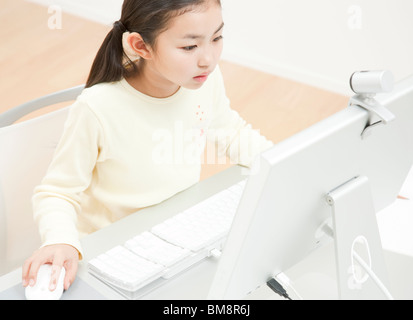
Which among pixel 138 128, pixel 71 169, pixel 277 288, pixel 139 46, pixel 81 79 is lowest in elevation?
pixel 277 288

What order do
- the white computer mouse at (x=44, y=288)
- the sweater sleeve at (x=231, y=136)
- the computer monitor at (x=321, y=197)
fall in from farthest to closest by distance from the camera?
the sweater sleeve at (x=231, y=136) → the white computer mouse at (x=44, y=288) → the computer monitor at (x=321, y=197)

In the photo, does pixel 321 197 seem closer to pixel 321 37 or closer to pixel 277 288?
pixel 277 288

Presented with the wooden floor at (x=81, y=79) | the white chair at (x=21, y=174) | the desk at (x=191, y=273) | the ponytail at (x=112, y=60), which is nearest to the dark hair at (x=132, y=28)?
the ponytail at (x=112, y=60)

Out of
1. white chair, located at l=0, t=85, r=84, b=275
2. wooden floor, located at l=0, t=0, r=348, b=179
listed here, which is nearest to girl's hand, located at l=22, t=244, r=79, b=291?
white chair, located at l=0, t=85, r=84, b=275

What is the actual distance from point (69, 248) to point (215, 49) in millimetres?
432

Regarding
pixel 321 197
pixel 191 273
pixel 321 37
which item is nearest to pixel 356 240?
pixel 321 197

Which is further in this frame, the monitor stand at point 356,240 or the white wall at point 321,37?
the white wall at point 321,37

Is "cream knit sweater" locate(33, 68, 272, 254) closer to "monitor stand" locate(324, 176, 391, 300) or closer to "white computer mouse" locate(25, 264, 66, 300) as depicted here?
"white computer mouse" locate(25, 264, 66, 300)

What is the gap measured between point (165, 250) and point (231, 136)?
1.39 ft

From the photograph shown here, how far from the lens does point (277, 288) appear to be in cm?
94

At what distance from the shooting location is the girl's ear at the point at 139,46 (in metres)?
1.12

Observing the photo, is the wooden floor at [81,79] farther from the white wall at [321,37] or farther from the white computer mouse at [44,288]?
the white computer mouse at [44,288]

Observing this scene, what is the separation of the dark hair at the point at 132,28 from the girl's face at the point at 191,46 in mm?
15

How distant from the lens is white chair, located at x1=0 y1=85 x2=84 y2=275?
46.9 inches
